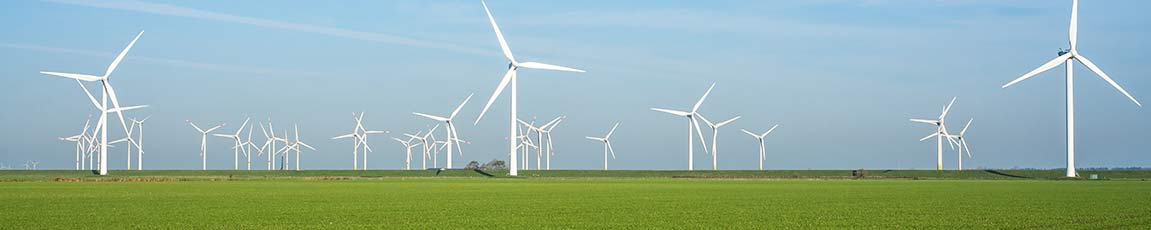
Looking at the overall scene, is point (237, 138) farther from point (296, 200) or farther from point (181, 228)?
point (181, 228)

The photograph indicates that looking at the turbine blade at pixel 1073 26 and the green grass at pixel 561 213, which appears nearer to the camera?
the green grass at pixel 561 213

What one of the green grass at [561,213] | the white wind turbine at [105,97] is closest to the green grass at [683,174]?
the white wind turbine at [105,97]

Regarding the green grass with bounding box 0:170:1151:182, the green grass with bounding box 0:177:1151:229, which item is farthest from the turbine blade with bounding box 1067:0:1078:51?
the green grass with bounding box 0:177:1151:229

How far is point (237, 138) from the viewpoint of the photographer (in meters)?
150

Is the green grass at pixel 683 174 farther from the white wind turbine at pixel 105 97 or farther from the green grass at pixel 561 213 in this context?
the green grass at pixel 561 213

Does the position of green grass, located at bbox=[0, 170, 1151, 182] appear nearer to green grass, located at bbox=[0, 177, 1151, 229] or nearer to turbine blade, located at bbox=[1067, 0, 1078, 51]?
turbine blade, located at bbox=[1067, 0, 1078, 51]

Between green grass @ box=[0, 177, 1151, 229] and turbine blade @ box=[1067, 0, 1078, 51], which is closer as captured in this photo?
green grass @ box=[0, 177, 1151, 229]

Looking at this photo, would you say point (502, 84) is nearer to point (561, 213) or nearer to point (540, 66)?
point (540, 66)

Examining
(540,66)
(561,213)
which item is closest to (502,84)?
(540,66)

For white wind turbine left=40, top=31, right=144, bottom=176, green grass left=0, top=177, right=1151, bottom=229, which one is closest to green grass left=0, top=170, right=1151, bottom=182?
white wind turbine left=40, top=31, right=144, bottom=176

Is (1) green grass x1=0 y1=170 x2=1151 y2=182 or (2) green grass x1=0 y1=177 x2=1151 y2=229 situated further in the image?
(1) green grass x1=0 y1=170 x2=1151 y2=182

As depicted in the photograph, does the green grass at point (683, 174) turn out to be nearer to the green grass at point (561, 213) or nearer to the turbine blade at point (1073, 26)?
the turbine blade at point (1073, 26)

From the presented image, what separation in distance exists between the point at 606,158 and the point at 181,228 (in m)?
116

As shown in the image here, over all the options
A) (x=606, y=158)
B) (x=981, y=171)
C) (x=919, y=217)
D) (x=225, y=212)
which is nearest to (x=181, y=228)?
(x=225, y=212)
